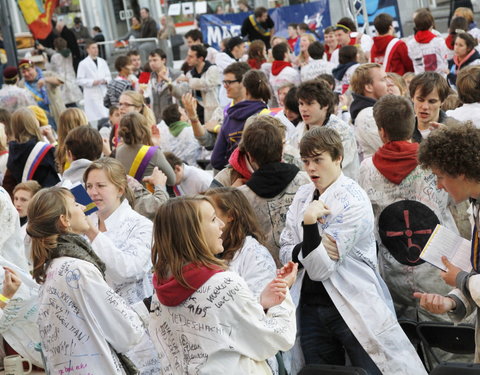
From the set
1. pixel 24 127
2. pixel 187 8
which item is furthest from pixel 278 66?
pixel 187 8

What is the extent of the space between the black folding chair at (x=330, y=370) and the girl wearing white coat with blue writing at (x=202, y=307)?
94 centimetres

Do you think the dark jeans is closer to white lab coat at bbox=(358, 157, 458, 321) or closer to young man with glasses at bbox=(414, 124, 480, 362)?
white lab coat at bbox=(358, 157, 458, 321)

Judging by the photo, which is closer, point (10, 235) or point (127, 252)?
point (127, 252)

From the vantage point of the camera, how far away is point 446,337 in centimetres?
503

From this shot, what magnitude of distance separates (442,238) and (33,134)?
496cm

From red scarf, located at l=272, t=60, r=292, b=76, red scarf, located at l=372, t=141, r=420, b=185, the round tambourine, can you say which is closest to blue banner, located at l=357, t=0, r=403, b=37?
red scarf, located at l=272, t=60, r=292, b=76

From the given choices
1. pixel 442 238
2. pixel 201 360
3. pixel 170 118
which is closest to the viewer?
pixel 201 360

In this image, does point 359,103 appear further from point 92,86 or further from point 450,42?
point 92,86

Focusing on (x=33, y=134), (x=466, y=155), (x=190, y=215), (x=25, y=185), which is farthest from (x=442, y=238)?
(x=33, y=134)

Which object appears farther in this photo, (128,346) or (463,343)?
(463,343)

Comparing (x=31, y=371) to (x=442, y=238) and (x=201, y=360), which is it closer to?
(x=201, y=360)

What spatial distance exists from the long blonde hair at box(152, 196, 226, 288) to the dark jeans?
1.39 meters

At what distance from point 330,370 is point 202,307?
1321 millimetres

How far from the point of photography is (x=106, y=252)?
15.8 ft
